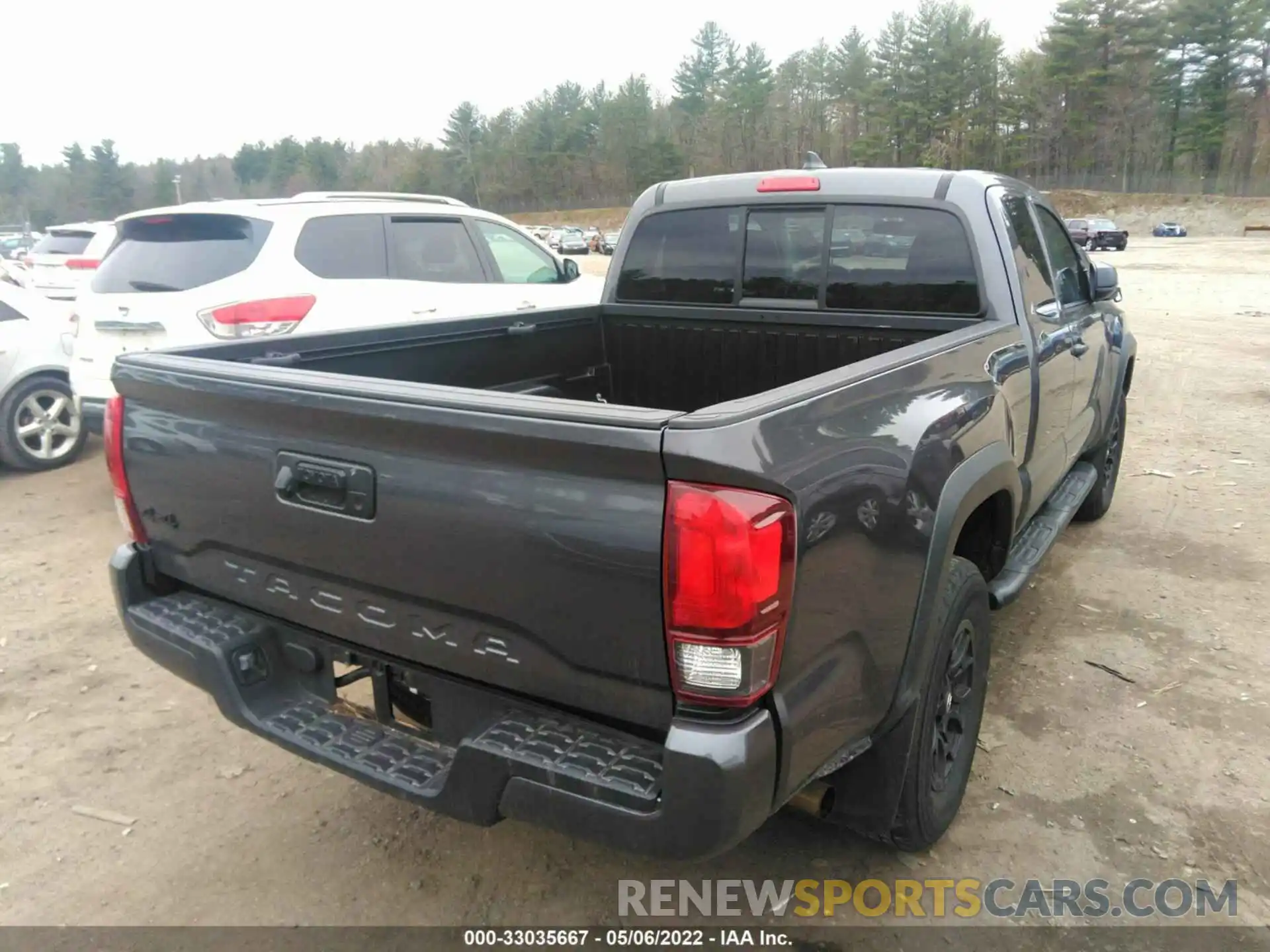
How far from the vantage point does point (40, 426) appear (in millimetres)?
7070

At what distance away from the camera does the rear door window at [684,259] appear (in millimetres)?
4121

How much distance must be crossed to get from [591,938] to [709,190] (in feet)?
10.2

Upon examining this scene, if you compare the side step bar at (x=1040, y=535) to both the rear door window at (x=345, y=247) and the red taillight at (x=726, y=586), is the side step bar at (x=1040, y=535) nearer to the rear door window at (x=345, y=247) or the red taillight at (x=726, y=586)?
the red taillight at (x=726, y=586)

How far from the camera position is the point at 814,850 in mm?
2836

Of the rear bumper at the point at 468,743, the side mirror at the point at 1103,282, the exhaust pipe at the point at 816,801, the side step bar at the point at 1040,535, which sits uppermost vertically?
the side mirror at the point at 1103,282

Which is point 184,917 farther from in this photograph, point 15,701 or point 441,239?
point 441,239

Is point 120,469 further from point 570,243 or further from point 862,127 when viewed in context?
point 862,127

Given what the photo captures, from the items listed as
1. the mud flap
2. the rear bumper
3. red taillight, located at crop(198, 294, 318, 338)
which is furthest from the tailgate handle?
red taillight, located at crop(198, 294, 318, 338)

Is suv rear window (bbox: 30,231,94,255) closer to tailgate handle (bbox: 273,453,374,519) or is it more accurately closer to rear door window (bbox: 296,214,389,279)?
rear door window (bbox: 296,214,389,279)

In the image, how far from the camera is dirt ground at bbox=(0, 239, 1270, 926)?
268 centimetres

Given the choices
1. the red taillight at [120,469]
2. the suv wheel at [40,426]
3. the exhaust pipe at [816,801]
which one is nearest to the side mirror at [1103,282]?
the exhaust pipe at [816,801]

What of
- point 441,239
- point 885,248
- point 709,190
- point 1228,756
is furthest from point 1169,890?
point 441,239

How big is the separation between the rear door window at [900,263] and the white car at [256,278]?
192cm

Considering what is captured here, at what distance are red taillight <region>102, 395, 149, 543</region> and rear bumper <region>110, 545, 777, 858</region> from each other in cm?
7
